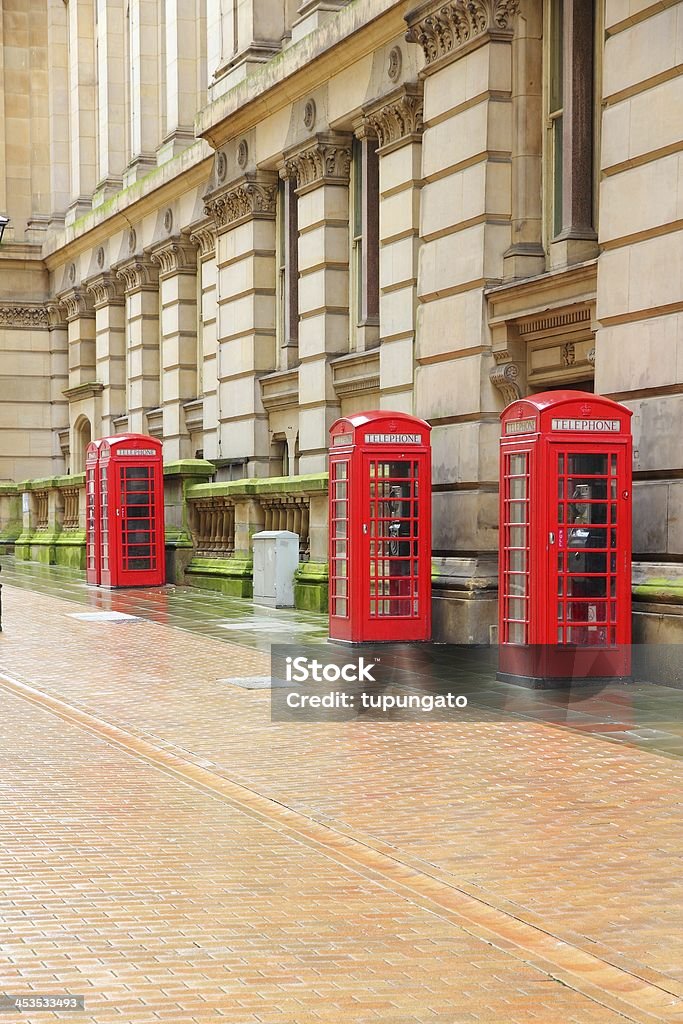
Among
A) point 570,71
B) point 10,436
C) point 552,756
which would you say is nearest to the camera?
point 552,756

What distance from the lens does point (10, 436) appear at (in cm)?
4519

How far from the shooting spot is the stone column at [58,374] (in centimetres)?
4462

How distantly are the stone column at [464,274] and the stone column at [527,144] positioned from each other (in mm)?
124

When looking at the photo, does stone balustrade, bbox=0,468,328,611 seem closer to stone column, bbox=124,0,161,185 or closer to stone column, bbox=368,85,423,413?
stone column, bbox=368,85,423,413

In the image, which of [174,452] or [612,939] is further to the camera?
[174,452]

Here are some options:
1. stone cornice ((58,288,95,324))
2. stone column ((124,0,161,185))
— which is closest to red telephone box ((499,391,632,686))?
stone column ((124,0,161,185))

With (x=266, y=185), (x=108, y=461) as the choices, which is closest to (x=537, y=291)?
(x=266, y=185)

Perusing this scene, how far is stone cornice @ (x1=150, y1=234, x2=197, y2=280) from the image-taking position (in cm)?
3362

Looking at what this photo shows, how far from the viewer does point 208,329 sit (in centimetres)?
3191

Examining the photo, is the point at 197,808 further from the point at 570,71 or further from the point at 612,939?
the point at 570,71

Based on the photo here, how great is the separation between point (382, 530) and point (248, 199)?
39.8ft

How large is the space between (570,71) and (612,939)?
12448 millimetres

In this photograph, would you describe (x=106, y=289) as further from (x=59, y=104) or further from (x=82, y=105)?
(x=59, y=104)

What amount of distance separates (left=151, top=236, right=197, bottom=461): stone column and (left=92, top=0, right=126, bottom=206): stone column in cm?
668
